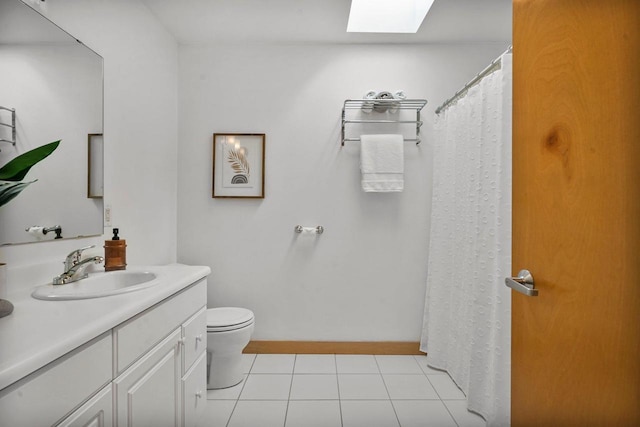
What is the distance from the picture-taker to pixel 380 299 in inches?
85.5

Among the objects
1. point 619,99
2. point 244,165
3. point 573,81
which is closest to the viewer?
point 619,99

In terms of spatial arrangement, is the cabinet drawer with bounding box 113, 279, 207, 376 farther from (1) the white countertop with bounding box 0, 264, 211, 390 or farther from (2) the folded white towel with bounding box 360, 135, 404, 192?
(2) the folded white towel with bounding box 360, 135, 404, 192

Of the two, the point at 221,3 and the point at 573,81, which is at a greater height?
the point at 221,3

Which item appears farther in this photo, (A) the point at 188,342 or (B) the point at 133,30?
(B) the point at 133,30

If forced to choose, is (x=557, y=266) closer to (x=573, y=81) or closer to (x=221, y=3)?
(x=573, y=81)

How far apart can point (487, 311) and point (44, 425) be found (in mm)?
1589

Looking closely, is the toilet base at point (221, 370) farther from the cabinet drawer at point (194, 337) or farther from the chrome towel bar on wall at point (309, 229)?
the chrome towel bar on wall at point (309, 229)

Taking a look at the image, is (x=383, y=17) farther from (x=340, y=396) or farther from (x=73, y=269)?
(x=340, y=396)

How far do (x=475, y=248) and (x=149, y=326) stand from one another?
1.46m

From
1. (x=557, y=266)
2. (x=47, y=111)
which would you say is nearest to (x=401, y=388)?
(x=557, y=266)

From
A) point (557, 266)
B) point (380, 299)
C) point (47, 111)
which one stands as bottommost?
point (380, 299)

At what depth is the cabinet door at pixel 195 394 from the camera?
4.09 ft

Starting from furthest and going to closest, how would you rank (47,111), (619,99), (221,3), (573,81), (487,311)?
1. (221,3)
2. (487,311)
3. (47,111)
4. (573,81)
5. (619,99)

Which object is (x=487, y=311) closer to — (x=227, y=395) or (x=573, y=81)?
(x=573, y=81)
